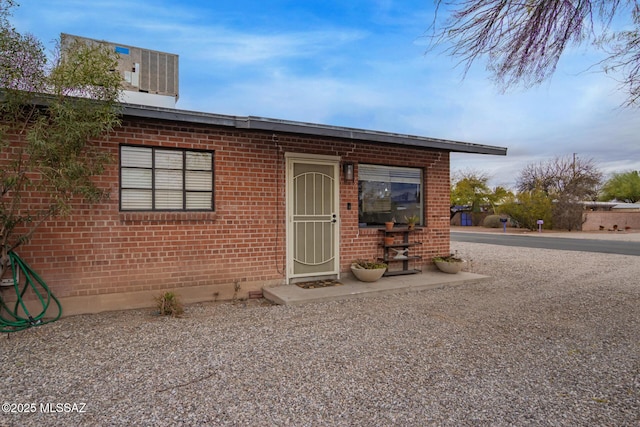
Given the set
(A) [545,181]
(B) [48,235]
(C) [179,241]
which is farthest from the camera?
(A) [545,181]

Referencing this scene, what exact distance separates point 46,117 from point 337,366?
437 cm

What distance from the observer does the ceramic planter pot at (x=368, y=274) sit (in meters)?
7.22

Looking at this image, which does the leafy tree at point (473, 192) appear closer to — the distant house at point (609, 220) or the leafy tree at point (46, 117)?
the distant house at point (609, 220)

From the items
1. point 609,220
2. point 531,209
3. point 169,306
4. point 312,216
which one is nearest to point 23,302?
point 169,306

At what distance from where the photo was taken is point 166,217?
6020 mm

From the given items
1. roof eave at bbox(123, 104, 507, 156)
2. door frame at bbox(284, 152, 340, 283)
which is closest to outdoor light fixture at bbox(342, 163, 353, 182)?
door frame at bbox(284, 152, 340, 283)

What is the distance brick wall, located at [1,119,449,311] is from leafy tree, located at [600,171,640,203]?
56.9 metres

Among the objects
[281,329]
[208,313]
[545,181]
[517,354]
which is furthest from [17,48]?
[545,181]

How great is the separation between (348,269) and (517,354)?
12.7 feet

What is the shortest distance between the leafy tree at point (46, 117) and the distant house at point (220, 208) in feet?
1.61

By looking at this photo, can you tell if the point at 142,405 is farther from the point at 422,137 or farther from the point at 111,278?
the point at 422,137

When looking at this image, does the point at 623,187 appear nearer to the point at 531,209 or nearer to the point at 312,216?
the point at 531,209

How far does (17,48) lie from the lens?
4.55 metres

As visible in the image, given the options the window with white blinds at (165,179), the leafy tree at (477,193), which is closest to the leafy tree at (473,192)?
the leafy tree at (477,193)
